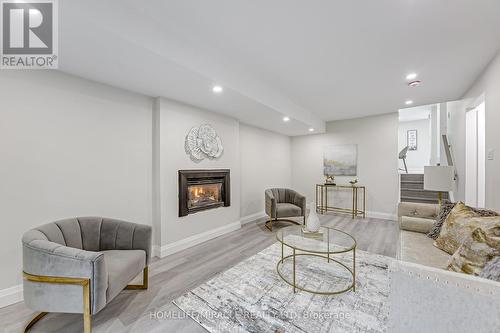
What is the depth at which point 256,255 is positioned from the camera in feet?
9.37

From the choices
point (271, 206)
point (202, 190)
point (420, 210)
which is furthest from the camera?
point (271, 206)

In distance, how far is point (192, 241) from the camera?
10.8 feet

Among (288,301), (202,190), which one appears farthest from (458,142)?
(202,190)

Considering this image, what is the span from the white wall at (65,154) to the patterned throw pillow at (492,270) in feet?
11.1

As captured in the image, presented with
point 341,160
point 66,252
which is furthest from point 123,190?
point 341,160

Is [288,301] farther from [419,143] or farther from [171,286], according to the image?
[419,143]

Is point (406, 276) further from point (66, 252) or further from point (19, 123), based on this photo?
point (19, 123)

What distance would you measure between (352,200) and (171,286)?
4.84 metres

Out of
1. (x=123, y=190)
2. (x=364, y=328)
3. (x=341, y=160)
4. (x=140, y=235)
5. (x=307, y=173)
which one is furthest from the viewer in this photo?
(x=307, y=173)

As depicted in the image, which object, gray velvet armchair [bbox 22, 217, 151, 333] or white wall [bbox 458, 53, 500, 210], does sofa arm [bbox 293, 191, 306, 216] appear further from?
gray velvet armchair [bbox 22, 217, 151, 333]

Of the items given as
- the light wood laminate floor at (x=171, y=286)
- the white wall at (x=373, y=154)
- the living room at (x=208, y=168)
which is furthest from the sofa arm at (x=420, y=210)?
the white wall at (x=373, y=154)

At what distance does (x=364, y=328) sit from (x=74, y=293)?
7.06 ft

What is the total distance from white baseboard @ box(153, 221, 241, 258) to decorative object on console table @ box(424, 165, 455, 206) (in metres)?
3.45

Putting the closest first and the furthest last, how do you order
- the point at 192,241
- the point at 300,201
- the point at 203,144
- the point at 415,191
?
1. the point at 192,241
2. the point at 203,144
3. the point at 300,201
4. the point at 415,191
